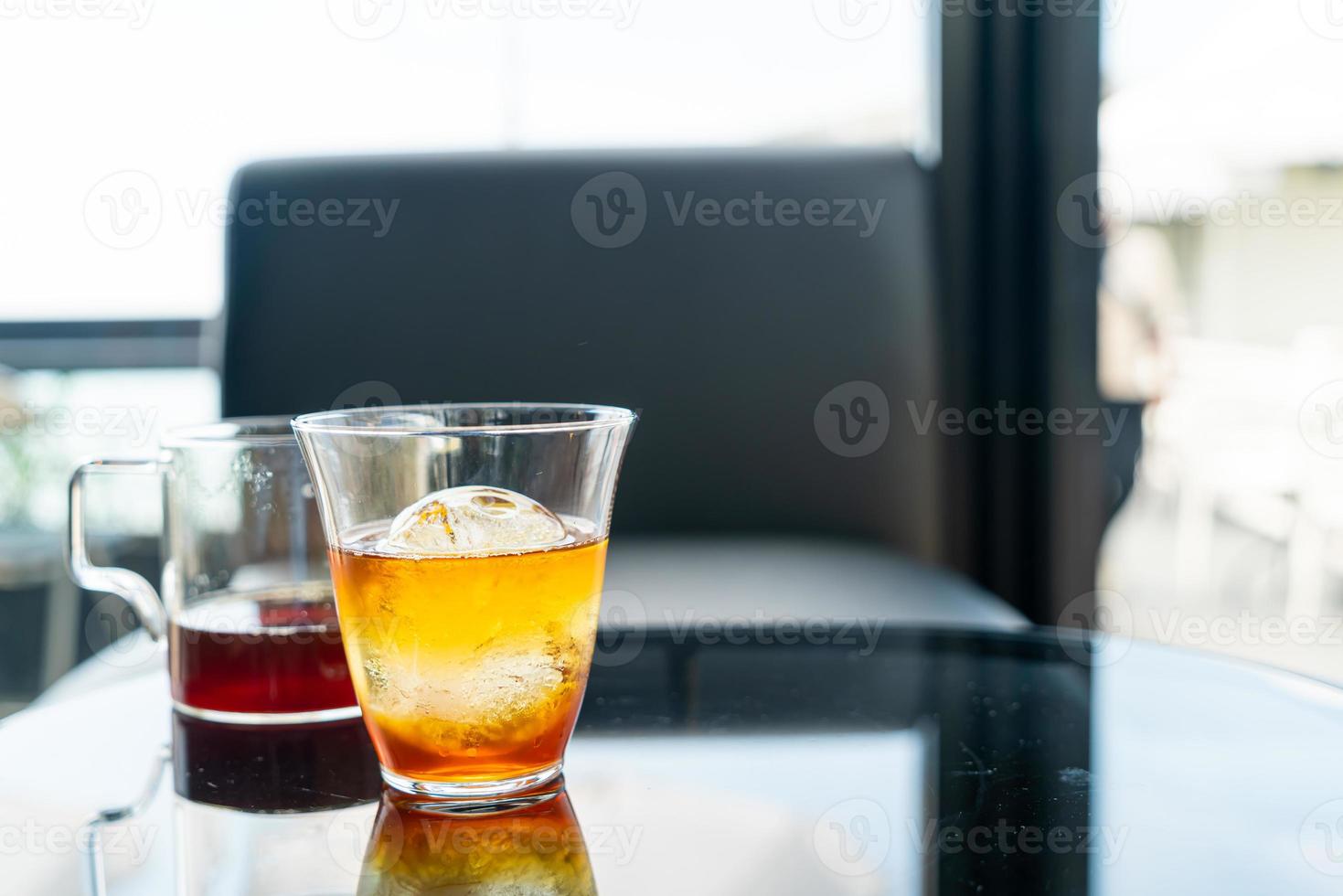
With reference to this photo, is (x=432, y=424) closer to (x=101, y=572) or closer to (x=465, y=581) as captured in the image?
(x=465, y=581)

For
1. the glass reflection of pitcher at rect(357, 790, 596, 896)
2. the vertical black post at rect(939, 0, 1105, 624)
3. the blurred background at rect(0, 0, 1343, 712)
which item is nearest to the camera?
the glass reflection of pitcher at rect(357, 790, 596, 896)

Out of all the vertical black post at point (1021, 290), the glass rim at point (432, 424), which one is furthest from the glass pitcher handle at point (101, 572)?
the vertical black post at point (1021, 290)

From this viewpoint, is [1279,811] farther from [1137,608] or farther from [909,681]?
[1137,608]

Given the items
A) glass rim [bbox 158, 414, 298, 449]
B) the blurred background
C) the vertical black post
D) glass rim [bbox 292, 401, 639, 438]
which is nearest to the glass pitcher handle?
glass rim [bbox 158, 414, 298, 449]

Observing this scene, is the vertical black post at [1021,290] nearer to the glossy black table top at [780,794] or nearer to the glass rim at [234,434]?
the glossy black table top at [780,794]

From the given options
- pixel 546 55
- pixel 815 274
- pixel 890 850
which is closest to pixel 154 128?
pixel 546 55

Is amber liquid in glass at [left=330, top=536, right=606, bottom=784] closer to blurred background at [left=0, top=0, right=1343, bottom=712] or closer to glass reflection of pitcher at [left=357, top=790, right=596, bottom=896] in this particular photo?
glass reflection of pitcher at [left=357, top=790, right=596, bottom=896]
